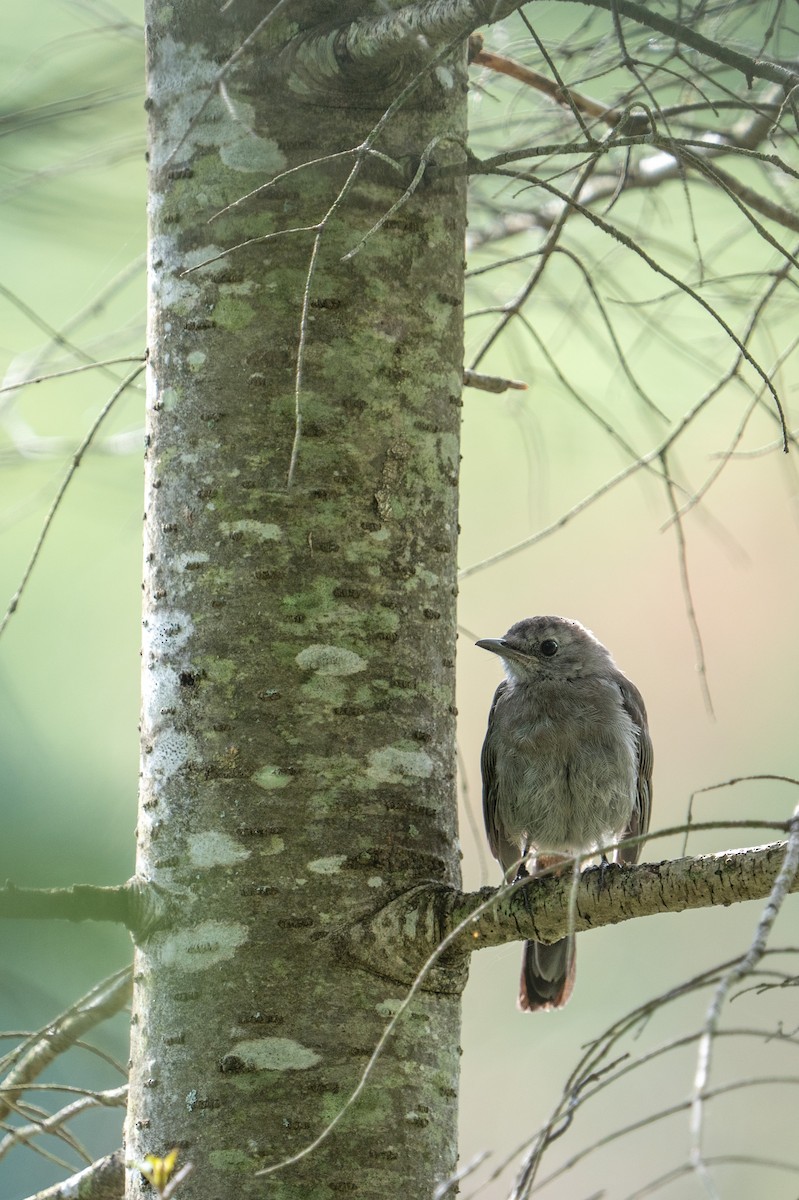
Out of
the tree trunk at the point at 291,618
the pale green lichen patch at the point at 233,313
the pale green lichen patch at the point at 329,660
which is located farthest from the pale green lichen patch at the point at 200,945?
the pale green lichen patch at the point at 233,313

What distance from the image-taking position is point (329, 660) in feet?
8.14

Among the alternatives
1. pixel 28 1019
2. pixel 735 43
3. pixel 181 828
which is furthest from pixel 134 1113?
pixel 735 43

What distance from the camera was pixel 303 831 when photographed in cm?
239

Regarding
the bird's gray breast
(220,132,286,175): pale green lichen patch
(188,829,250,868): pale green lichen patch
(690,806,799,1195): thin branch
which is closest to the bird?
the bird's gray breast

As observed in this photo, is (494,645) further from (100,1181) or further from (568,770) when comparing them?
(100,1181)

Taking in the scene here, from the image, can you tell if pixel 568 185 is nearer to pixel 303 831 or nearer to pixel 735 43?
pixel 735 43

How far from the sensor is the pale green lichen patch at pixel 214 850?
93.5 inches

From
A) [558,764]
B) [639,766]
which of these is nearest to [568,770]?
[558,764]

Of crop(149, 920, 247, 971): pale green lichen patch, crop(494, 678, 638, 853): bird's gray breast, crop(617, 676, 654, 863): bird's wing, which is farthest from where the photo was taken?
crop(617, 676, 654, 863): bird's wing

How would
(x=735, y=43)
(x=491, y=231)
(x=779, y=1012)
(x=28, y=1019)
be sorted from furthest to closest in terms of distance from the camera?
(x=779, y=1012) → (x=491, y=231) → (x=735, y=43) → (x=28, y=1019)

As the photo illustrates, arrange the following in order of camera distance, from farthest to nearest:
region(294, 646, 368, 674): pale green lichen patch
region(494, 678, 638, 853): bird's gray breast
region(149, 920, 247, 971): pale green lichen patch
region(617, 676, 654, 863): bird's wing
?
region(617, 676, 654, 863): bird's wing
region(494, 678, 638, 853): bird's gray breast
region(294, 646, 368, 674): pale green lichen patch
region(149, 920, 247, 971): pale green lichen patch

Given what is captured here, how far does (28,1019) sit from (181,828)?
1.38 metres

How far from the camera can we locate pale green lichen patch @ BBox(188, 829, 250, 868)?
2.38 metres

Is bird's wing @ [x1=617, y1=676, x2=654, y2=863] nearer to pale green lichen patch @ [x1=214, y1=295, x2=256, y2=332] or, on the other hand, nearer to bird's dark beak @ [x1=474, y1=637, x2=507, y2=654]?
bird's dark beak @ [x1=474, y1=637, x2=507, y2=654]
